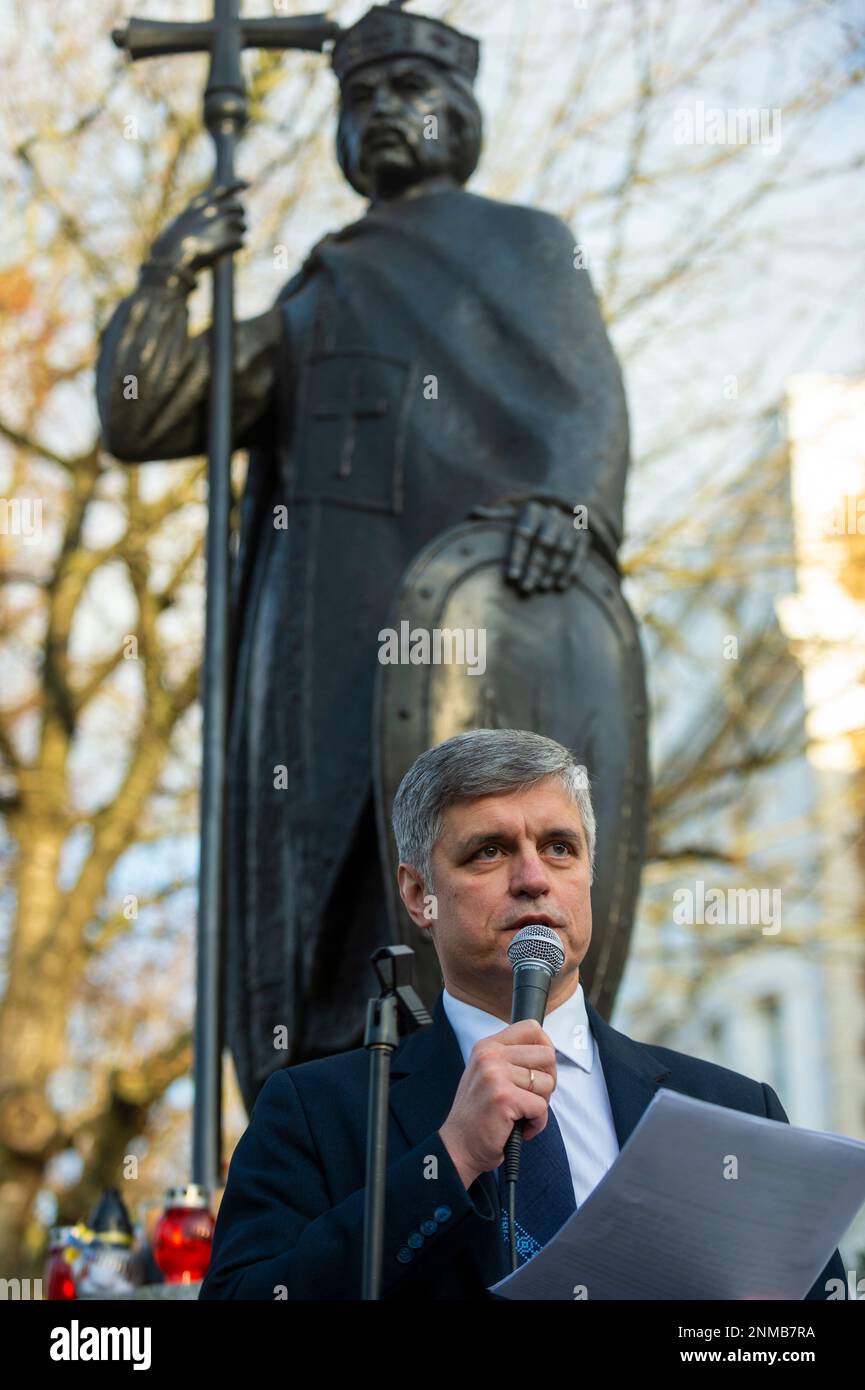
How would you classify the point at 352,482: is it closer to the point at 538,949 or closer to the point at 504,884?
the point at 504,884

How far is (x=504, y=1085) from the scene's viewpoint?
273 centimetres

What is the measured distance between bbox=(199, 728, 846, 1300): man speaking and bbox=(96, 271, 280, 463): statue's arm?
2.77 m

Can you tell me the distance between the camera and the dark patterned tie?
3.09m

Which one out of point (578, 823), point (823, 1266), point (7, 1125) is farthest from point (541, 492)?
point (7, 1125)

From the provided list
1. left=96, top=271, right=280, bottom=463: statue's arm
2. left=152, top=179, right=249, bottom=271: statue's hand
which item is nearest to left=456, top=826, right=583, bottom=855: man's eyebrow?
left=96, top=271, right=280, bottom=463: statue's arm

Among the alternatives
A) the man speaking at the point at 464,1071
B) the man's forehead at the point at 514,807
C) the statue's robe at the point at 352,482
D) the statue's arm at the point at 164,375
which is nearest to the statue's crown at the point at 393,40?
the statue's robe at the point at 352,482

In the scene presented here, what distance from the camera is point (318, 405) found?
235 inches

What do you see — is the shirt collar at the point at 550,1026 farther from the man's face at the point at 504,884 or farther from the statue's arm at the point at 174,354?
Answer: the statue's arm at the point at 174,354

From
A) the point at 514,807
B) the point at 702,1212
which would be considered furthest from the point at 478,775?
the point at 702,1212

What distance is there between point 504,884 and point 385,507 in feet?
8.80

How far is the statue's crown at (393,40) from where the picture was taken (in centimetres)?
615
